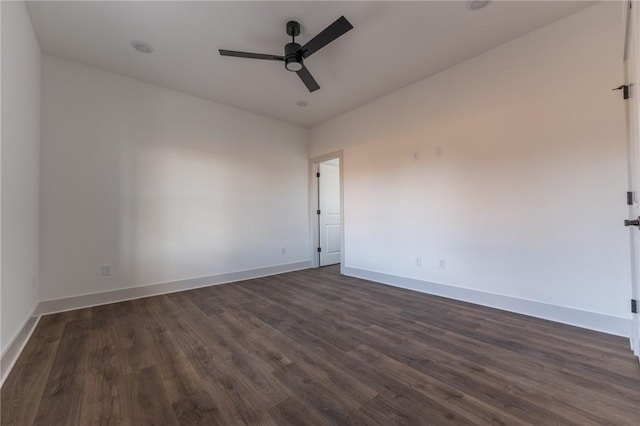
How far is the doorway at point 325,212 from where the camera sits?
5.05 metres

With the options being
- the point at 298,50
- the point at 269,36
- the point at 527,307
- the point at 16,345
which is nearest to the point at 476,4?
the point at 298,50

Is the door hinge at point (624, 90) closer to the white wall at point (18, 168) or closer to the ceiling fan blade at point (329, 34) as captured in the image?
the ceiling fan blade at point (329, 34)

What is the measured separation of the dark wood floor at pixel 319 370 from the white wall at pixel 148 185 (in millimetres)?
761

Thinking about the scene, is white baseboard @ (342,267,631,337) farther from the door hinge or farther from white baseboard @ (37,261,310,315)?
white baseboard @ (37,261,310,315)

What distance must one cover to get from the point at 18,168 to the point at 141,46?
161cm

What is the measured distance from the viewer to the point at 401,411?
1.30 m

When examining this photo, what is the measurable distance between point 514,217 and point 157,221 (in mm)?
4301

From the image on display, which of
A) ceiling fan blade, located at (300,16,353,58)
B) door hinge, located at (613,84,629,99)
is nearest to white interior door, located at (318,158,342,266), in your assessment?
ceiling fan blade, located at (300,16,353,58)

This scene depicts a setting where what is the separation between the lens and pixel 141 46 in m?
2.60

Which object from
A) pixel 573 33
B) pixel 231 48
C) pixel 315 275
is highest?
pixel 231 48

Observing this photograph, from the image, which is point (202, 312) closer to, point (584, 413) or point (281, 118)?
point (584, 413)

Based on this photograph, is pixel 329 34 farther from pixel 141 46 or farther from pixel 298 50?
pixel 141 46

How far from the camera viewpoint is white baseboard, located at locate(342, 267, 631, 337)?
2.07 metres

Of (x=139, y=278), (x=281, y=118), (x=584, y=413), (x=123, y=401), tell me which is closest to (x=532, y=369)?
(x=584, y=413)
